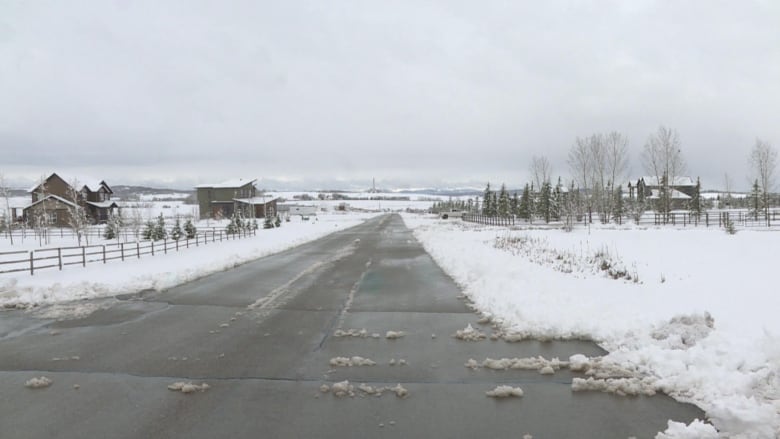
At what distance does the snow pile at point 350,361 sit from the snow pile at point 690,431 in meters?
3.67

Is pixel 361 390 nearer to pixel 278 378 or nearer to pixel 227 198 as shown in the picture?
pixel 278 378

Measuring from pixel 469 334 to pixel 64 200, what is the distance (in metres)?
70.8

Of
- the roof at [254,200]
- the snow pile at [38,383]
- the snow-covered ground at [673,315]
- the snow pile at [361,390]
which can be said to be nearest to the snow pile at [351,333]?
the snow pile at [361,390]

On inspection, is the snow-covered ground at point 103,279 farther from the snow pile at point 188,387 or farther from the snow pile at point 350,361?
the snow pile at point 350,361

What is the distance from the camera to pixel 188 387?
5.87 meters

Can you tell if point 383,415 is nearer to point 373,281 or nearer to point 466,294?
point 466,294

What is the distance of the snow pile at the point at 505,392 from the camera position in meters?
5.66

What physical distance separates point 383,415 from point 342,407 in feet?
1.62

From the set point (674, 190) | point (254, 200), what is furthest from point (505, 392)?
point (674, 190)

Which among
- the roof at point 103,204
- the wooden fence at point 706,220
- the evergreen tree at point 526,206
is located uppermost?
the roof at point 103,204

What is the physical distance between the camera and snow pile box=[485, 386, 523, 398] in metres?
5.66

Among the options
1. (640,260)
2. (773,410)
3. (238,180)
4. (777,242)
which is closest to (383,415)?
(773,410)

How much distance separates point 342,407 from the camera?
5293 millimetres

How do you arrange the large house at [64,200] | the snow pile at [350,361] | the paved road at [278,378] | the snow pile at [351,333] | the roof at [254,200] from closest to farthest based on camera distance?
the paved road at [278,378], the snow pile at [350,361], the snow pile at [351,333], the large house at [64,200], the roof at [254,200]
